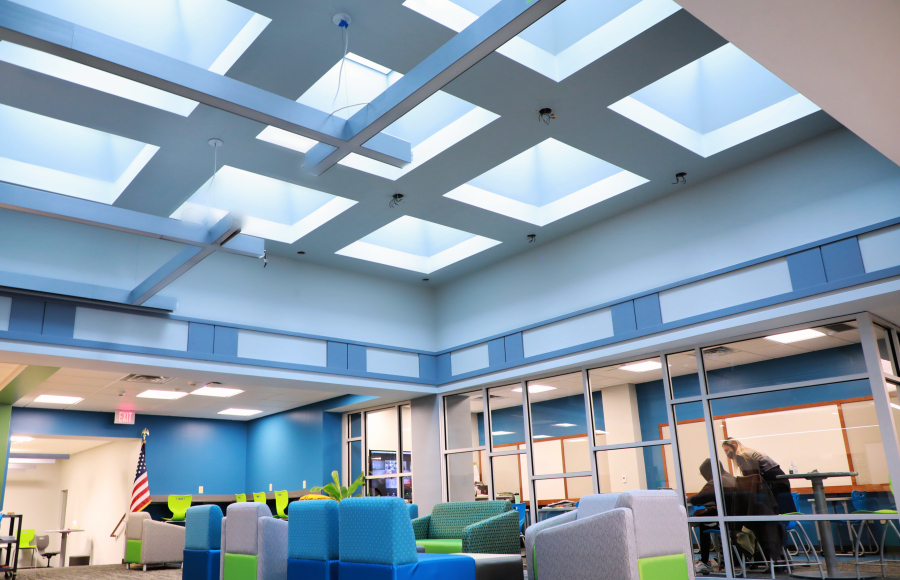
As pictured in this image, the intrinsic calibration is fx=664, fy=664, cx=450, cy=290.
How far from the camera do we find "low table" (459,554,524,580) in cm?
448

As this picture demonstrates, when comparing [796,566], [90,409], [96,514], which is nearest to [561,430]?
[796,566]

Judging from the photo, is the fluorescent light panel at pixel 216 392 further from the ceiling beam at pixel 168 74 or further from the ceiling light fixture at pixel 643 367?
the ceiling beam at pixel 168 74

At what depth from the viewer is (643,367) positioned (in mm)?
8516

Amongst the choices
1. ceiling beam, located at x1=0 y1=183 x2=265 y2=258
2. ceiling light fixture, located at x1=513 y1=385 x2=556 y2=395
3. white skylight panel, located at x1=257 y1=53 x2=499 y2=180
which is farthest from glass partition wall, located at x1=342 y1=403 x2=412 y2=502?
ceiling beam, located at x1=0 y1=183 x2=265 y2=258

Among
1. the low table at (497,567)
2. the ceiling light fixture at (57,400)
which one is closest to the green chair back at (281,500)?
the ceiling light fixture at (57,400)

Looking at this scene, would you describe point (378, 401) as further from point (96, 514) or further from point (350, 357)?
point (96, 514)

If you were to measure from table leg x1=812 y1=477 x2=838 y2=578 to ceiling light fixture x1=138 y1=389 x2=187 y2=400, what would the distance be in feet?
32.4

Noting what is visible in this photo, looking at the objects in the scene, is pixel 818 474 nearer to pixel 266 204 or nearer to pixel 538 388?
pixel 538 388

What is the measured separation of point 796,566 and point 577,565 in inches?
139

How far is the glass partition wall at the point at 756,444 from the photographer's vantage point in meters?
6.58

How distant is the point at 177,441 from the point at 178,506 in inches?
58.7

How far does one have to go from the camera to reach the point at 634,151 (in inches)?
285

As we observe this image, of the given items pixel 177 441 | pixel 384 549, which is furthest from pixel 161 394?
pixel 384 549

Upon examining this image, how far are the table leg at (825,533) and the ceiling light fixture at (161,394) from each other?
986 centimetres
